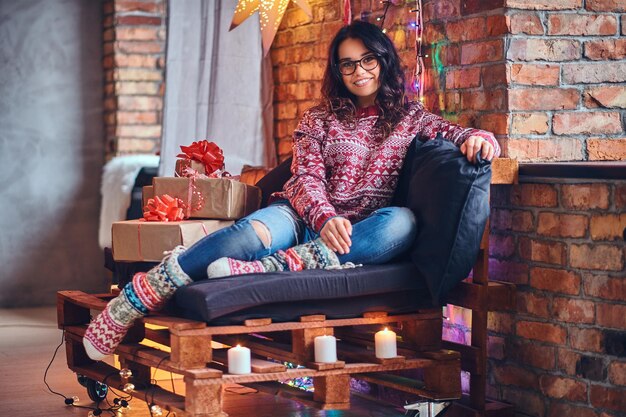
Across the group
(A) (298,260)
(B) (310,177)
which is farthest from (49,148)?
(A) (298,260)

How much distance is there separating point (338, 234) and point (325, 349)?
37cm

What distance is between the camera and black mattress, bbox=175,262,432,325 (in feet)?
8.98

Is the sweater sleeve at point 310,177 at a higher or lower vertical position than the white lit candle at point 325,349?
higher

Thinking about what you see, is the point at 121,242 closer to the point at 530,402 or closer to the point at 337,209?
the point at 337,209

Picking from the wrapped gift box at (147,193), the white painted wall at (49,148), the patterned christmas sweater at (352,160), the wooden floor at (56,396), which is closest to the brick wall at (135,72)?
the white painted wall at (49,148)

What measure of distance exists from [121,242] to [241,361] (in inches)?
29.2

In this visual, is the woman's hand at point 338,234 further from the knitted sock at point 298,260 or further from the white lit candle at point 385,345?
the white lit candle at point 385,345

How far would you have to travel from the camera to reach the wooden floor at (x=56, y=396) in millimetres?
3322

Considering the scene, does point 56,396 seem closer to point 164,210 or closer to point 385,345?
point 164,210

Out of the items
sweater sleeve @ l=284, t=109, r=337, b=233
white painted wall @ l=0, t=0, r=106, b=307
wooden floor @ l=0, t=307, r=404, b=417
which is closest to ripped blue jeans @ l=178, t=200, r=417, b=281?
sweater sleeve @ l=284, t=109, r=337, b=233

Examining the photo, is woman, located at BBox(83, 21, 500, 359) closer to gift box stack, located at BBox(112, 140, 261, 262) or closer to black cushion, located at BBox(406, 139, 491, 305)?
black cushion, located at BBox(406, 139, 491, 305)

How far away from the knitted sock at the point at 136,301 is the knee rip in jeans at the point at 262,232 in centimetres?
23

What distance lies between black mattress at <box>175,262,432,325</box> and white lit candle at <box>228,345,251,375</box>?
84 millimetres

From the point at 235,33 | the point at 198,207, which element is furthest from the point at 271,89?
the point at 198,207
